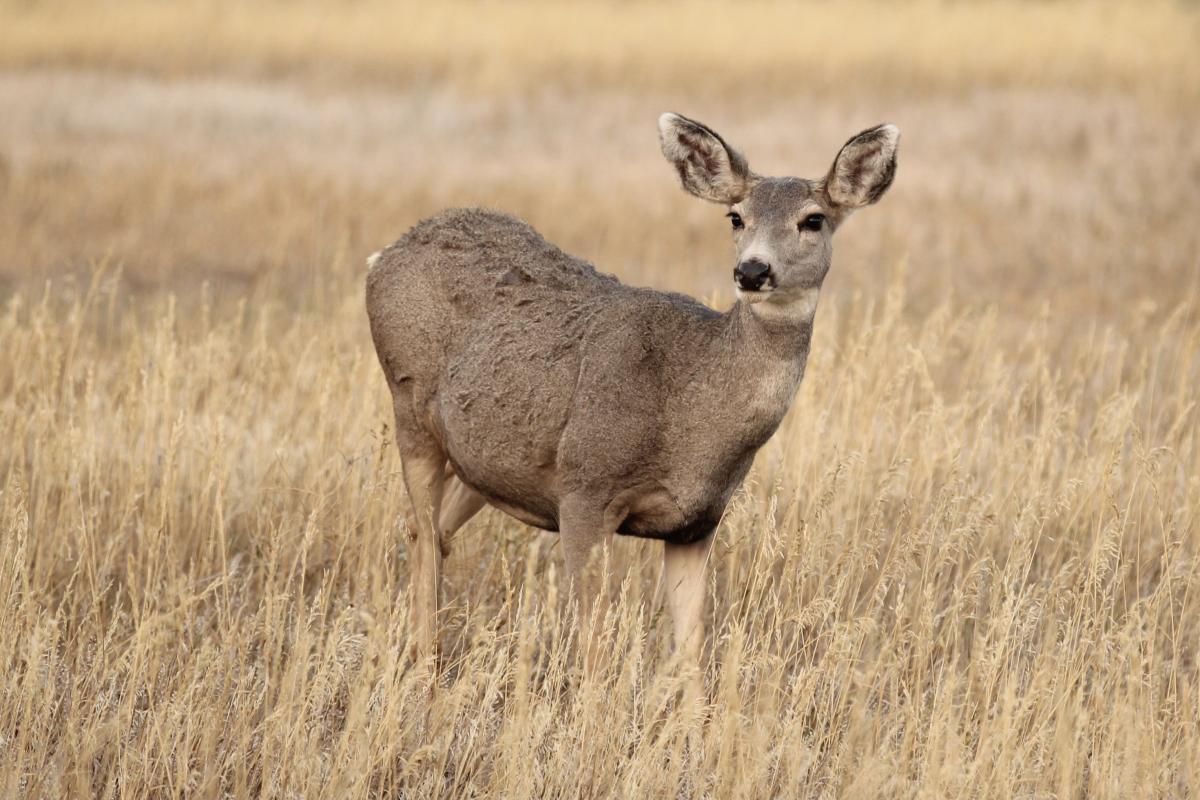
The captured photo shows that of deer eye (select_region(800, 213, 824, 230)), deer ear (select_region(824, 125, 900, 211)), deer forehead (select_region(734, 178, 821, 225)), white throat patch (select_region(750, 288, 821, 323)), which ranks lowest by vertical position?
white throat patch (select_region(750, 288, 821, 323))

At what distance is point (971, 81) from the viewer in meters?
24.3

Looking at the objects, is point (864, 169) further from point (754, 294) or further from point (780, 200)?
point (754, 294)

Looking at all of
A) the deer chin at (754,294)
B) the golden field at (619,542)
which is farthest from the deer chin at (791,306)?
the golden field at (619,542)

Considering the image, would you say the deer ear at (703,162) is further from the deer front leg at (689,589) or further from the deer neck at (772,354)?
the deer front leg at (689,589)

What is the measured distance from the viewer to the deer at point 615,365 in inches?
221

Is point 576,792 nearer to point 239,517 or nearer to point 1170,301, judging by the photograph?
point 239,517

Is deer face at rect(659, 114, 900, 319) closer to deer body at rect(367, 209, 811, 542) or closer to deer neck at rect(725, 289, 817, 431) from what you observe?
deer neck at rect(725, 289, 817, 431)

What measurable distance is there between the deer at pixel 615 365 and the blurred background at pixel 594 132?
6464 mm

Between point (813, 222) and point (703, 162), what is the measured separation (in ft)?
1.86

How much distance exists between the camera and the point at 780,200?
5.63 m

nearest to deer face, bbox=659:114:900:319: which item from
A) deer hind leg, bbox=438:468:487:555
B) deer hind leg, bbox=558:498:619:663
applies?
deer hind leg, bbox=558:498:619:663

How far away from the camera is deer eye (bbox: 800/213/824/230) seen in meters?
5.61

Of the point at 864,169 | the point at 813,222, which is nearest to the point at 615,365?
the point at 813,222

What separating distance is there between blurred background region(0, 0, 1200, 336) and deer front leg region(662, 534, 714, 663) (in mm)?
7502
